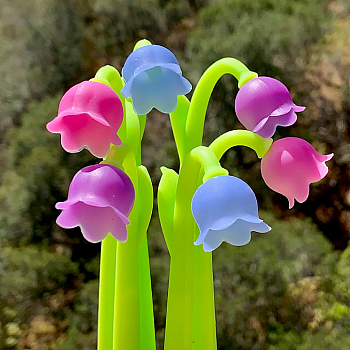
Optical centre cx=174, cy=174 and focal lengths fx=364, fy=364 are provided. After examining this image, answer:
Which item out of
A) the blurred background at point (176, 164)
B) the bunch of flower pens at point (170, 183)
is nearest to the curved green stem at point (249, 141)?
the bunch of flower pens at point (170, 183)

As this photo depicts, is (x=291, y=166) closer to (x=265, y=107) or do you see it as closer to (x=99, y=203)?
(x=265, y=107)

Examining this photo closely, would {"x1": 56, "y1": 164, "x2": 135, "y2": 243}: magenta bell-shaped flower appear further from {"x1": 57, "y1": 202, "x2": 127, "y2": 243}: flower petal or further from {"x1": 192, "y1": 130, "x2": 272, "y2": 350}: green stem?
{"x1": 192, "y1": 130, "x2": 272, "y2": 350}: green stem

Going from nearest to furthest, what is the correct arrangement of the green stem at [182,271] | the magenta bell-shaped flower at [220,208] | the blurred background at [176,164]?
the magenta bell-shaped flower at [220,208], the green stem at [182,271], the blurred background at [176,164]

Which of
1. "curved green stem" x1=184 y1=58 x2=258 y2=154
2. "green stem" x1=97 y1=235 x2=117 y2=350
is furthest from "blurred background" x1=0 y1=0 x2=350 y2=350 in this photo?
"curved green stem" x1=184 y1=58 x2=258 y2=154

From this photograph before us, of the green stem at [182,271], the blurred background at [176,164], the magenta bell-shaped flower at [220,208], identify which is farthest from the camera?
the blurred background at [176,164]

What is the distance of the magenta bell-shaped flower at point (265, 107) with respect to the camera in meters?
0.33

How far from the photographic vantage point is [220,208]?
29 centimetres

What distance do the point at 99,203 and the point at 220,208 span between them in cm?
10

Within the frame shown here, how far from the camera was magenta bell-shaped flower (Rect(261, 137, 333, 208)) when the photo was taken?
1.13ft

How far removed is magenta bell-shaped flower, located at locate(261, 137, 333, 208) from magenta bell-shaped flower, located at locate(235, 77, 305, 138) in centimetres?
3

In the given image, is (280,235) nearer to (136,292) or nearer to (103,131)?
(136,292)

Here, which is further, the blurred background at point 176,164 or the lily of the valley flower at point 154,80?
the blurred background at point 176,164

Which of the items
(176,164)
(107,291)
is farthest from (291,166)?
(176,164)

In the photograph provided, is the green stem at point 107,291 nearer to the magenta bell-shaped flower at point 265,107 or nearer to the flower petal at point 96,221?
the flower petal at point 96,221
